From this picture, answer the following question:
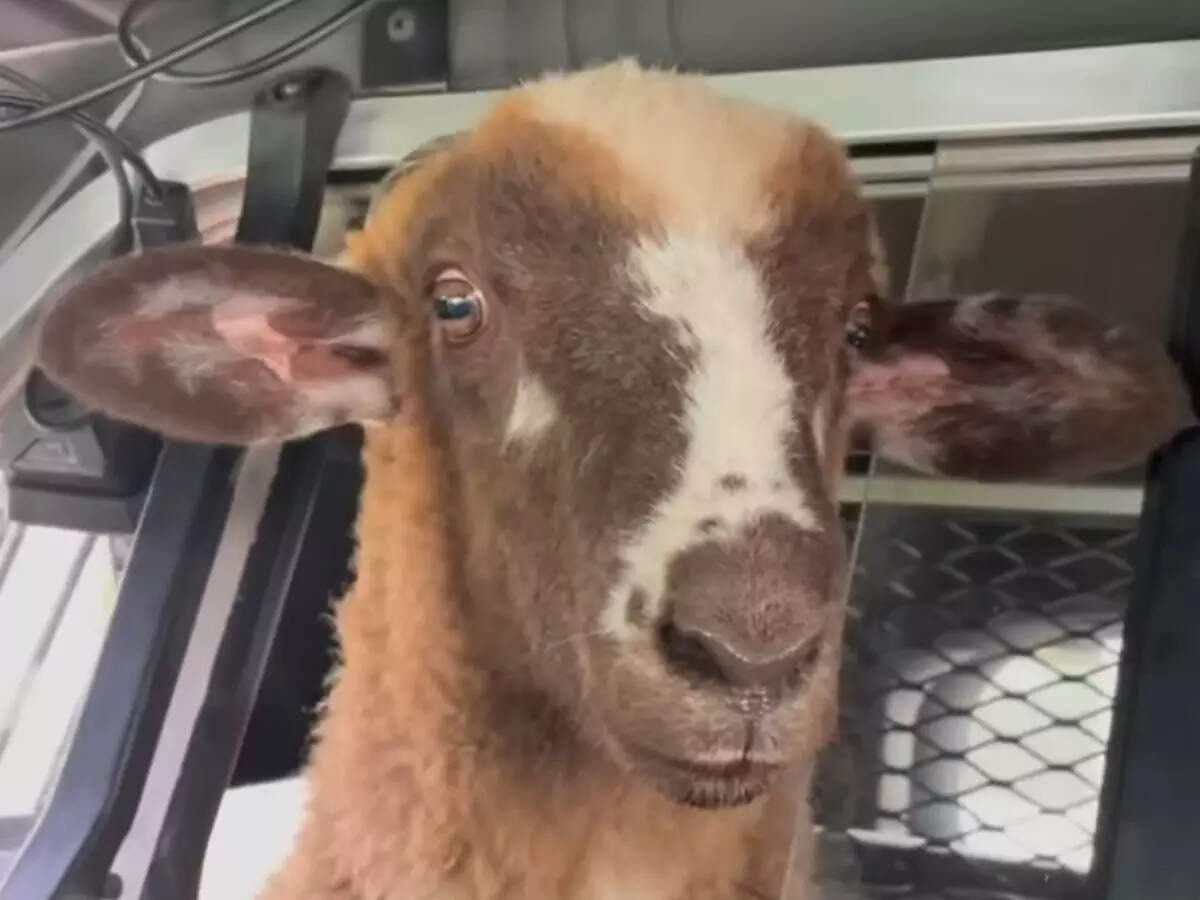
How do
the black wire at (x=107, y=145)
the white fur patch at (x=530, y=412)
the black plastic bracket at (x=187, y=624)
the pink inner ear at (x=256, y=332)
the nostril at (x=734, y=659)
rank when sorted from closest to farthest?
1. the nostril at (x=734, y=659)
2. the white fur patch at (x=530, y=412)
3. the pink inner ear at (x=256, y=332)
4. the black plastic bracket at (x=187, y=624)
5. the black wire at (x=107, y=145)

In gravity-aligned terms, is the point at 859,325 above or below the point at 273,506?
above

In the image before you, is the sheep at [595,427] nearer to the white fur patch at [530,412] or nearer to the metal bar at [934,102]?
the white fur patch at [530,412]

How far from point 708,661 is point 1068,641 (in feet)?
1.28

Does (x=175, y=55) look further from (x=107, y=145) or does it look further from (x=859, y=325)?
(x=859, y=325)

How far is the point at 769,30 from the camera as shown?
0.96 meters

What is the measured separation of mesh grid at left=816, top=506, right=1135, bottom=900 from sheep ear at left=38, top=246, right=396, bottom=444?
26cm

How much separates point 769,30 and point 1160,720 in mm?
467

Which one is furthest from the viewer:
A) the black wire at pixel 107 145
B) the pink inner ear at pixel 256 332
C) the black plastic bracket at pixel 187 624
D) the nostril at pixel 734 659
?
the black wire at pixel 107 145

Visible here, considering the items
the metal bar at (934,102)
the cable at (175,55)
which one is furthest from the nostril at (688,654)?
the cable at (175,55)

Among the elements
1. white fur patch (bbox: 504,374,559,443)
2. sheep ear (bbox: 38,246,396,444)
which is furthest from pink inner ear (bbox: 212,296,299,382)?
white fur patch (bbox: 504,374,559,443)

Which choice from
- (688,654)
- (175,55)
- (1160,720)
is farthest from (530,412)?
(175,55)

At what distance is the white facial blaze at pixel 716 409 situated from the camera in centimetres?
62

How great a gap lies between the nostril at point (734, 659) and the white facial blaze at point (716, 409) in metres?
0.02

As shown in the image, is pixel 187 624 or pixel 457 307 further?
pixel 187 624
